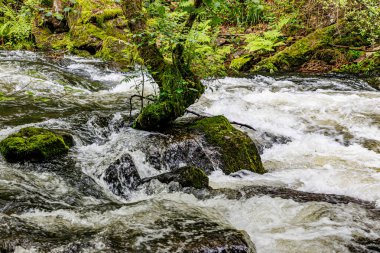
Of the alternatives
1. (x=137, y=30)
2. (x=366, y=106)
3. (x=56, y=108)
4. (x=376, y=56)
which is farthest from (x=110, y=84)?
(x=376, y=56)

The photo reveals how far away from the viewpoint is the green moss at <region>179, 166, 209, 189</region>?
3893 millimetres

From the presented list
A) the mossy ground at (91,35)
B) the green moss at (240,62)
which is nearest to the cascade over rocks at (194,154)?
the green moss at (240,62)

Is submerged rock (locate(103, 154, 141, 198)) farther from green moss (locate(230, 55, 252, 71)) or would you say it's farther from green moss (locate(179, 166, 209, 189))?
green moss (locate(230, 55, 252, 71))

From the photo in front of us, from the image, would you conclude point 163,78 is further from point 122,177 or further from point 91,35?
point 91,35

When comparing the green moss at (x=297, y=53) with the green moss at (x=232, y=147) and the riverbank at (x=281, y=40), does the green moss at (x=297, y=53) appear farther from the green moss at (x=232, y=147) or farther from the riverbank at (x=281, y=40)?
the green moss at (x=232, y=147)

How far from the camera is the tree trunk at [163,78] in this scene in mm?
5016

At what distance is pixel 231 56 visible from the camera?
14055 mm

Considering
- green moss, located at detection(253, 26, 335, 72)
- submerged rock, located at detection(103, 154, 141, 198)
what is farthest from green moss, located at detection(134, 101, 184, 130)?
green moss, located at detection(253, 26, 335, 72)

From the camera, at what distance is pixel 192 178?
3924mm

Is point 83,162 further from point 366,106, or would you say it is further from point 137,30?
point 366,106

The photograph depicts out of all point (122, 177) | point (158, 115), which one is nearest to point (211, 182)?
point (122, 177)

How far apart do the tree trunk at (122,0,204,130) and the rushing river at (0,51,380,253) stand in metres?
0.28

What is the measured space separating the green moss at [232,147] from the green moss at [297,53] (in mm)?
A: 7457

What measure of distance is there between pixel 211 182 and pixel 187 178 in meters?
0.56
